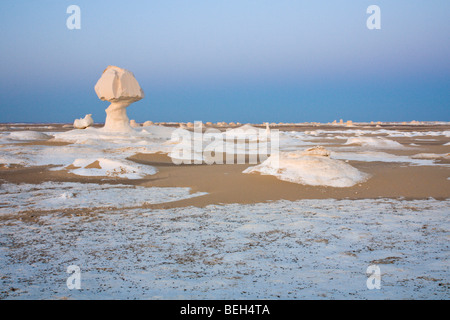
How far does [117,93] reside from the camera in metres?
26.2

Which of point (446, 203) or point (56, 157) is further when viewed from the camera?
point (56, 157)

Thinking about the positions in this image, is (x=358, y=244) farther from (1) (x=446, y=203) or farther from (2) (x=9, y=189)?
(2) (x=9, y=189)

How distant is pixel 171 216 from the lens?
6988 mm

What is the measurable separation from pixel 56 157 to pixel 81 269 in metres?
13.5

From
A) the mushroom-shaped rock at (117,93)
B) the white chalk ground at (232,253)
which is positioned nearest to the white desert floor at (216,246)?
the white chalk ground at (232,253)

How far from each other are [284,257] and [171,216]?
117 inches

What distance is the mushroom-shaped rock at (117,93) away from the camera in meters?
26.0

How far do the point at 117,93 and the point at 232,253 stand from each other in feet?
77.3
